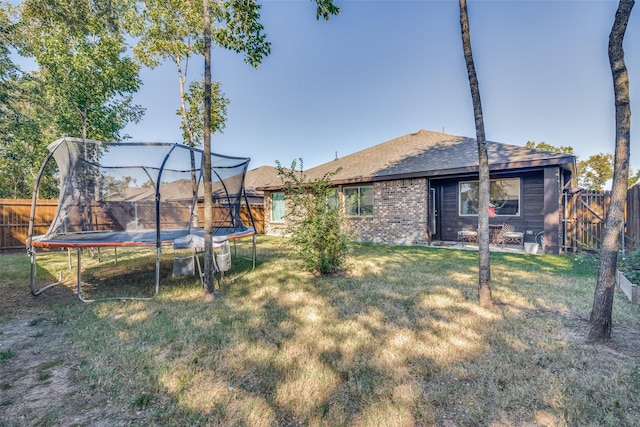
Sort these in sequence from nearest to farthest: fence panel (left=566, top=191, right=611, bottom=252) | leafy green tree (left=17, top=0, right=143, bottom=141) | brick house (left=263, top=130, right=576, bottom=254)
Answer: fence panel (left=566, top=191, right=611, bottom=252)
brick house (left=263, top=130, right=576, bottom=254)
leafy green tree (left=17, top=0, right=143, bottom=141)

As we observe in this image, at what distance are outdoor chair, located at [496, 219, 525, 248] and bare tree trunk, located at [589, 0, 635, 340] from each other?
676cm

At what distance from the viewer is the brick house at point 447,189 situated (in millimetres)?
7867

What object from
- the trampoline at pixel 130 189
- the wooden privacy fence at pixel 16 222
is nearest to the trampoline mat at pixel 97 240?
the trampoline at pixel 130 189

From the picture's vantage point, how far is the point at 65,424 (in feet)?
5.71

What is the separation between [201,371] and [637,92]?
20.9 ft

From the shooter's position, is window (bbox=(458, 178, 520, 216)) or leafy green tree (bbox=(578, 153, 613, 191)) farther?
leafy green tree (bbox=(578, 153, 613, 191))

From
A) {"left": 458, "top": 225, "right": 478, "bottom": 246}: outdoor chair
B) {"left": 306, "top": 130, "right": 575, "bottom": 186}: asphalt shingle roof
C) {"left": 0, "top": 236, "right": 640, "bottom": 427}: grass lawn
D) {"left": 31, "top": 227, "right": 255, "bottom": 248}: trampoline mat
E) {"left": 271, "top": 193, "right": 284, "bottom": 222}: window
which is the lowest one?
{"left": 0, "top": 236, "right": 640, "bottom": 427}: grass lawn

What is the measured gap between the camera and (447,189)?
411 inches

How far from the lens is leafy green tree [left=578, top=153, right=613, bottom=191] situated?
91.6 ft

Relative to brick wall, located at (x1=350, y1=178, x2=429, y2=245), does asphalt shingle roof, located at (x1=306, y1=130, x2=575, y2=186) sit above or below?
above

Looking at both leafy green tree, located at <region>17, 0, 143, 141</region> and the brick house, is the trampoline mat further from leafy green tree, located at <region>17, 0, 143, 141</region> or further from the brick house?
the brick house

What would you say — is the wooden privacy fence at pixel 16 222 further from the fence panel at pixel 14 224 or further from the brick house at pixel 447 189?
the brick house at pixel 447 189

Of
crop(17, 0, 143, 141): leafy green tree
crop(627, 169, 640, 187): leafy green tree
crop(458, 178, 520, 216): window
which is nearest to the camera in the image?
crop(17, 0, 143, 141): leafy green tree

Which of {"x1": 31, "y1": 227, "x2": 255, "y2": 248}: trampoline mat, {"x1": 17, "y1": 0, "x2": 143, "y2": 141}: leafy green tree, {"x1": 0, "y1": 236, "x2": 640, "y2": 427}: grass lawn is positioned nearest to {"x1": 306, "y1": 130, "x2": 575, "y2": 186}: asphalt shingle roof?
{"x1": 0, "y1": 236, "x2": 640, "y2": 427}: grass lawn
